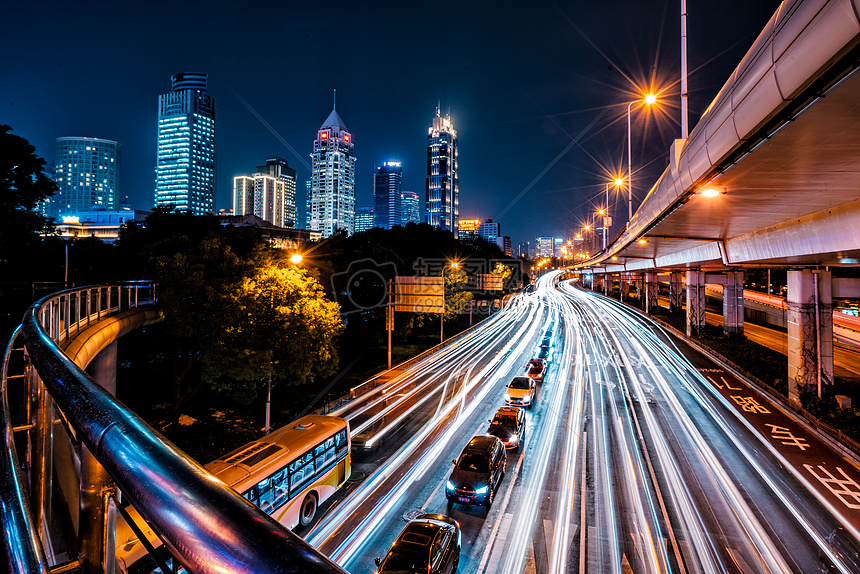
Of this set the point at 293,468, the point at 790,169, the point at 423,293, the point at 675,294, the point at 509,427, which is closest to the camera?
the point at 790,169

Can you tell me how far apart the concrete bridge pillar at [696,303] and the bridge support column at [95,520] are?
4917cm

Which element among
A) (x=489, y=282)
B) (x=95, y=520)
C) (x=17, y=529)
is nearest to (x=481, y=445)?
(x=95, y=520)

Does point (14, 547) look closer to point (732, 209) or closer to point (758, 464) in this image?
point (732, 209)

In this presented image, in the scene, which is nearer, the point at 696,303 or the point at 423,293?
the point at 423,293

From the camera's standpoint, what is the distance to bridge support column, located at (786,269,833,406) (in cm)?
Answer: 2209

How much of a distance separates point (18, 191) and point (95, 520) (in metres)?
26.7

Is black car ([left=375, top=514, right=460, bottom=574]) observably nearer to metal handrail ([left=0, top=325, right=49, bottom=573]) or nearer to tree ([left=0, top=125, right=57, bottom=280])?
metal handrail ([left=0, top=325, right=49, bottom=573])

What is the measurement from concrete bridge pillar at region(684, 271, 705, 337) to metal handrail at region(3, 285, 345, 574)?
4927 centimetres

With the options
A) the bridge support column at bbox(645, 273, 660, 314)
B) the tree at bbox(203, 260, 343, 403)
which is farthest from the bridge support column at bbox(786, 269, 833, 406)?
the bridge support column at bbox(645, 273, 660, 314)

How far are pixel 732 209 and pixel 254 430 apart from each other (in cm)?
2322

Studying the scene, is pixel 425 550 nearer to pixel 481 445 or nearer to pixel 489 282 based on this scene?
pixel 481 445

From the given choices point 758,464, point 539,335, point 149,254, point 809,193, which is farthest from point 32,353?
point 539,335

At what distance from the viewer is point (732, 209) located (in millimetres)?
15484

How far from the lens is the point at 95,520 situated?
5.02 feet
